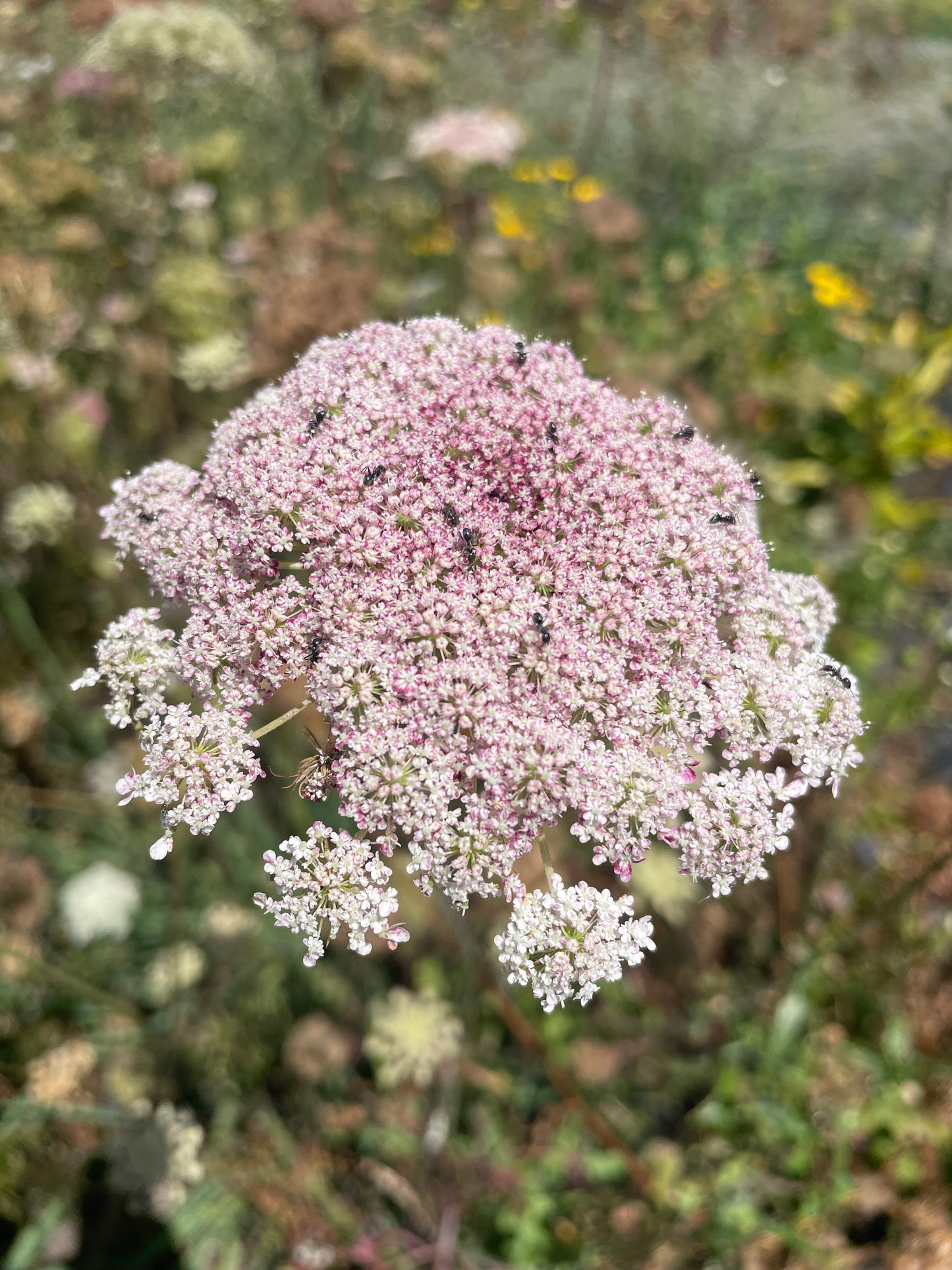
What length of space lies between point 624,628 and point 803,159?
37.1 ft

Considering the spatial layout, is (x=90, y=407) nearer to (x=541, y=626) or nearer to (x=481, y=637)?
(x=481, y=637)

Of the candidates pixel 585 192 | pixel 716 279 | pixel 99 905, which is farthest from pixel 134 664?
pixel 716 279

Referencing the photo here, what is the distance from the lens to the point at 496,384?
2557 mm

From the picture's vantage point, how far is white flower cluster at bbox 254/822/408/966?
2041 mm

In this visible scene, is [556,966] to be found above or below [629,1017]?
above

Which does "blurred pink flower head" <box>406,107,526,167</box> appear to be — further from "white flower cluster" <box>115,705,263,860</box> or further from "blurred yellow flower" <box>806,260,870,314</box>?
"white flower cluster" <box>115,705,263,860</box>

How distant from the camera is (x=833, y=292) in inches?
320

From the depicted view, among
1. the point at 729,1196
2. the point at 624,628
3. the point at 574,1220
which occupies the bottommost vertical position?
the point at 574,1220

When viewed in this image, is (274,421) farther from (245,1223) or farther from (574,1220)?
(574,1220)

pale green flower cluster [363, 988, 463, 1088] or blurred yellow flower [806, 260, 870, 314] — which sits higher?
blurred yellow flower [806, 260, 870, 314]

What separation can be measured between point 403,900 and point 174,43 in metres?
5.37

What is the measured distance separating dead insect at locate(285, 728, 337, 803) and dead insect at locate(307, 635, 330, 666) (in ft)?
0.67

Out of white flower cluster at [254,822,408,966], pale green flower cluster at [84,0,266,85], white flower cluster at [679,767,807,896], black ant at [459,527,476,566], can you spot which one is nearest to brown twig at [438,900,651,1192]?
white flower cluster at [254,822,408,966]

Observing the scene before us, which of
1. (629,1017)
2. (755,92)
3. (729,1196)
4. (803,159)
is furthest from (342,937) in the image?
(755,92)
